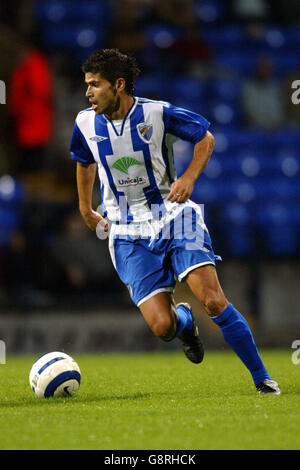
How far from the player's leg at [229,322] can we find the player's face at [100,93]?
1179 mm

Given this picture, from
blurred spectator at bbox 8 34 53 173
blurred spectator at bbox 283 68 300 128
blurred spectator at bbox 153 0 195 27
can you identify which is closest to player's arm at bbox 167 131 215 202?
blurred spectator at bbox 8 34 53 173

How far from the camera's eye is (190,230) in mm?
5422

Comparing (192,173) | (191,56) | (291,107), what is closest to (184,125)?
(192,173)

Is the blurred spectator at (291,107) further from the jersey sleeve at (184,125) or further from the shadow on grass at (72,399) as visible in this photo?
the shadow on grass at (72,399)

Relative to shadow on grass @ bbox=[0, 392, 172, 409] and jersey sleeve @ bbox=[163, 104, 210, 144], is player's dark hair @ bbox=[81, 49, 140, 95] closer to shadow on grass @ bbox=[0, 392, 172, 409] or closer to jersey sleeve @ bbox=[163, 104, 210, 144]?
jersey sleeve @ bbox=[163, 104, 210, 144]

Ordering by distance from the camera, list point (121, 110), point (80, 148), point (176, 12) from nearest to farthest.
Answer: point (121, 110), point (80, 148), point (176, 12)

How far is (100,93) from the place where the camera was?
541 cm

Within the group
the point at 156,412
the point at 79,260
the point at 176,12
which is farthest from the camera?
the point at 176,12

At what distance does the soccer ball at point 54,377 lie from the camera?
5.31 metres

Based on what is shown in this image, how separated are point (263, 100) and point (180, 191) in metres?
6.70

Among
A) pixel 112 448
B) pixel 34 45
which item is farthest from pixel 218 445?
pixel 34 45

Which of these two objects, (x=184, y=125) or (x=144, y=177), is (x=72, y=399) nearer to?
(x=144, y=177)

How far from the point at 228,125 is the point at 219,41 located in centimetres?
176
